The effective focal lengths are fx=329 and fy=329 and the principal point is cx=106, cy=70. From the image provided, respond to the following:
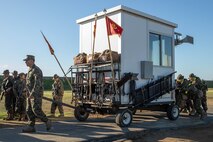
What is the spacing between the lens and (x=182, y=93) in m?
14.8

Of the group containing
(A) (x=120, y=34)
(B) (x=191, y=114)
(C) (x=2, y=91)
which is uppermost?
(A) (x=120, y=34)

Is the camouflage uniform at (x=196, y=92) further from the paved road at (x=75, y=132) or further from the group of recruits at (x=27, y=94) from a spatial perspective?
the group of recruits at (x=27, y=94)

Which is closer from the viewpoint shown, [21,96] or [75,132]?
[75,132]

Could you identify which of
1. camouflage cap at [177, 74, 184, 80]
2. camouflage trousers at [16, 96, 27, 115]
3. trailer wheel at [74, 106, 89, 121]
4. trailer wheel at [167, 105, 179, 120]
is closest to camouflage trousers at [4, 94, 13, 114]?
camouflage trousers at [16, 96, 27, 115]

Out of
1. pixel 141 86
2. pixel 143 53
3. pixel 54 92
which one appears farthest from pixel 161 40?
pixel 54 92

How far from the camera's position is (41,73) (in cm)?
905

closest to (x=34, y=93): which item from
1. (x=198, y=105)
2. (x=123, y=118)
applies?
(x=123, y=118)

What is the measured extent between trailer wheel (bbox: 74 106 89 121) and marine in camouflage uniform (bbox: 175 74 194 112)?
4.90 m

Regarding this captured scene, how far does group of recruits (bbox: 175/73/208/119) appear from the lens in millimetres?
13828

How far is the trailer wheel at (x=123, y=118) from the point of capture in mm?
10047

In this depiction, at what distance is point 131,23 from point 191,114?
5.86m

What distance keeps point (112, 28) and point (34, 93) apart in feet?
11.3

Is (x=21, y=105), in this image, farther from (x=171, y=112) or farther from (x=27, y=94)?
(x=171, y=112)

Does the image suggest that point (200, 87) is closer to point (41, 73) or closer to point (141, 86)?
point (141, 86)
